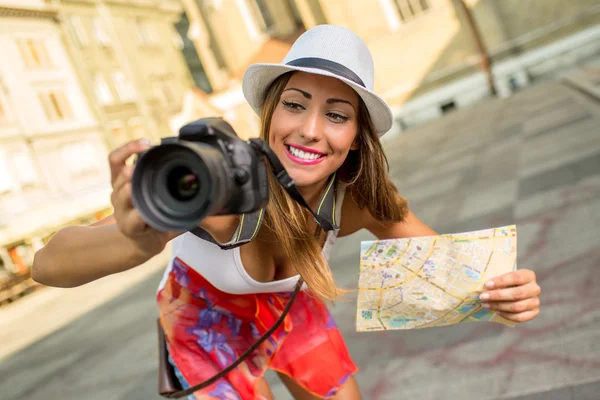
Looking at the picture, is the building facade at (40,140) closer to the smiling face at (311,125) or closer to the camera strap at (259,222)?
the camera strap at (259,222)

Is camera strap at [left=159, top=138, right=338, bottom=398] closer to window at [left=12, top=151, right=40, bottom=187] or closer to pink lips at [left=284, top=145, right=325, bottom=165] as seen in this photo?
pink lips at [left=284, top=145, right=325, bottom=165]

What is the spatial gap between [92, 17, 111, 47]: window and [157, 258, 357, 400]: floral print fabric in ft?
104

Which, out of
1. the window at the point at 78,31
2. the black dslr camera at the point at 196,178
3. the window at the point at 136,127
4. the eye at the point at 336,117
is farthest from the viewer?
the window at the point at 136,127

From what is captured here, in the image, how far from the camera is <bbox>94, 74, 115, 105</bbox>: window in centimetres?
2952

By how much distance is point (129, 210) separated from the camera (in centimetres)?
128

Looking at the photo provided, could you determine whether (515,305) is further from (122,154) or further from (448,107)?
(448,107)

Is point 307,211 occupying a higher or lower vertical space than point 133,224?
lower

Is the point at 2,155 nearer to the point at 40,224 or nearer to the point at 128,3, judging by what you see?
the point at 40,224

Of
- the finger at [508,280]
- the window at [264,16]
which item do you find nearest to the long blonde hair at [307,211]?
the finger at [508,280]

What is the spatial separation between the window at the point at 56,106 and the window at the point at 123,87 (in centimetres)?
377

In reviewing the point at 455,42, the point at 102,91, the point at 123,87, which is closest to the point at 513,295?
the point at 455,42

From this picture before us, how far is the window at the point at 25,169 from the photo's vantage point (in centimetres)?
2353

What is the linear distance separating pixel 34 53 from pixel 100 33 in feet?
17.9

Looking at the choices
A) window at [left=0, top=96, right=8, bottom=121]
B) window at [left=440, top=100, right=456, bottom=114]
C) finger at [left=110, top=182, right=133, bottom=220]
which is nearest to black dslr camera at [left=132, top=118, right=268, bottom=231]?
finger at [left=110, top=182, right=133, bottom=220]
